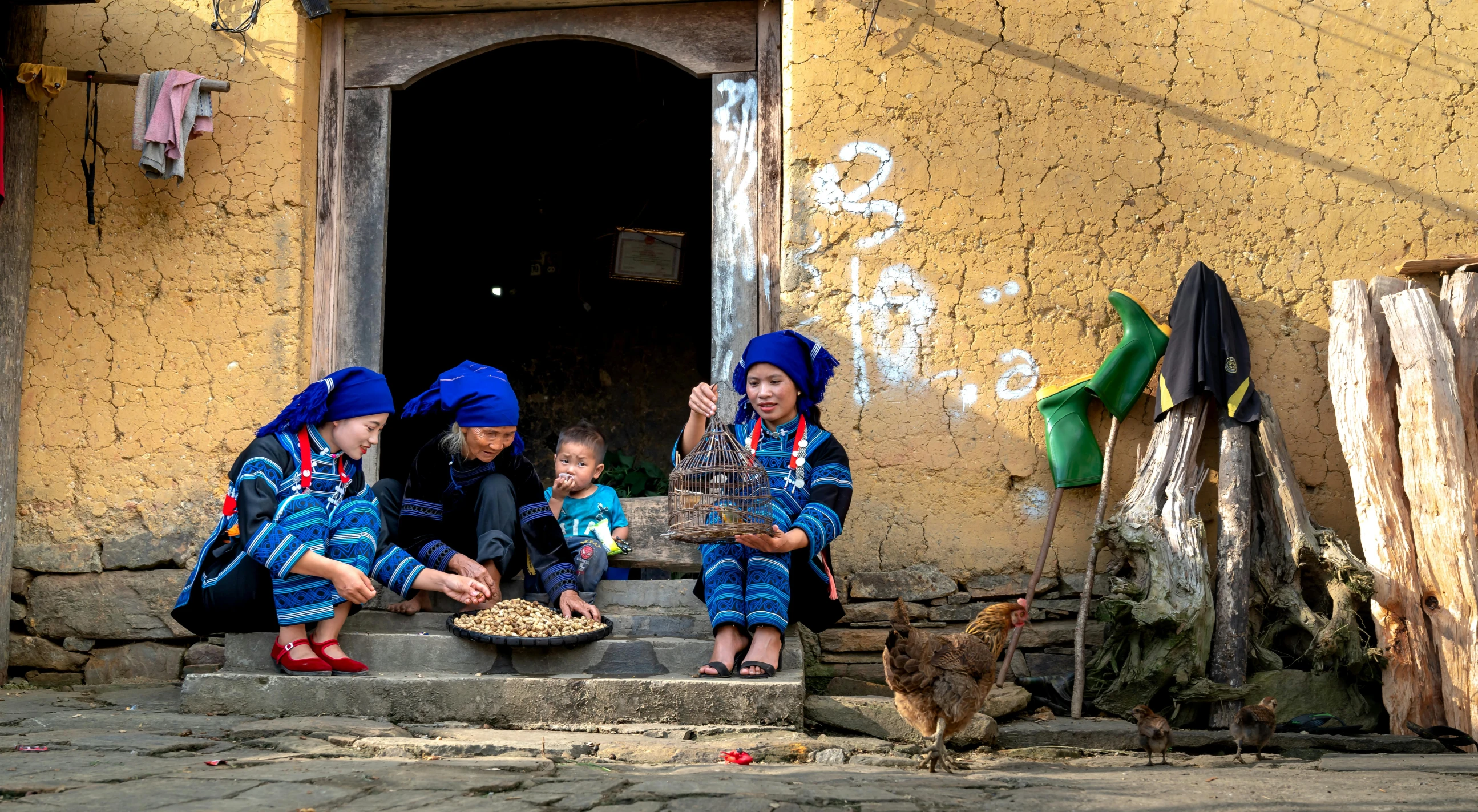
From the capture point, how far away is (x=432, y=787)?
10.3 ft

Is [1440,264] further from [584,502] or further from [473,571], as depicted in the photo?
[473,571]

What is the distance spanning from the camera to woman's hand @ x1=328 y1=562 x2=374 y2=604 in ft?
14.1

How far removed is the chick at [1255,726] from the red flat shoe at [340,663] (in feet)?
10.3

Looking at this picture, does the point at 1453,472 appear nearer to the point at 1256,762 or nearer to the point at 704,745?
the point at 1256,762

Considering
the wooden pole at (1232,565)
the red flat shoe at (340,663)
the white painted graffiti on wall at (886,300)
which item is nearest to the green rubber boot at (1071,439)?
the white painted graffiti on wall at (886,300)

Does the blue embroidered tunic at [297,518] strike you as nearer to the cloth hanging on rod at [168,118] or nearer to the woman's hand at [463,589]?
the woman's hand at [463,589]

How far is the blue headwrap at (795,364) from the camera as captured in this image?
4.68 meters

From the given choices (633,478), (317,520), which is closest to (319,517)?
(317,520)

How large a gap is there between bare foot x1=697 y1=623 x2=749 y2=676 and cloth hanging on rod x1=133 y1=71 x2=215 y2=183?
320cm

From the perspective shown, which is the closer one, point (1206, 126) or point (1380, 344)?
point (1380, 344)

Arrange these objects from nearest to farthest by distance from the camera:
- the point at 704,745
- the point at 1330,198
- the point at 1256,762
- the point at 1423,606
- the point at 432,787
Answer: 1. the point at 432,787
2. the point at 704,745
3. the point at 1256,762
4. the point at 1423,606
5. the point at 1330,198

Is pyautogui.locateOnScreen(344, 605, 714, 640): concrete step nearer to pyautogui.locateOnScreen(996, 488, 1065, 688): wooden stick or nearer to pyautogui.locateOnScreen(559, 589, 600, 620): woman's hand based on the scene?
pyautogui.locateOnScreen(559, 589, 600, 620): woman's hand

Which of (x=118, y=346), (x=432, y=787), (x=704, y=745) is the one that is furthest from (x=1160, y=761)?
(x=118, y=346)

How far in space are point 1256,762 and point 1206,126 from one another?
2783 mm
